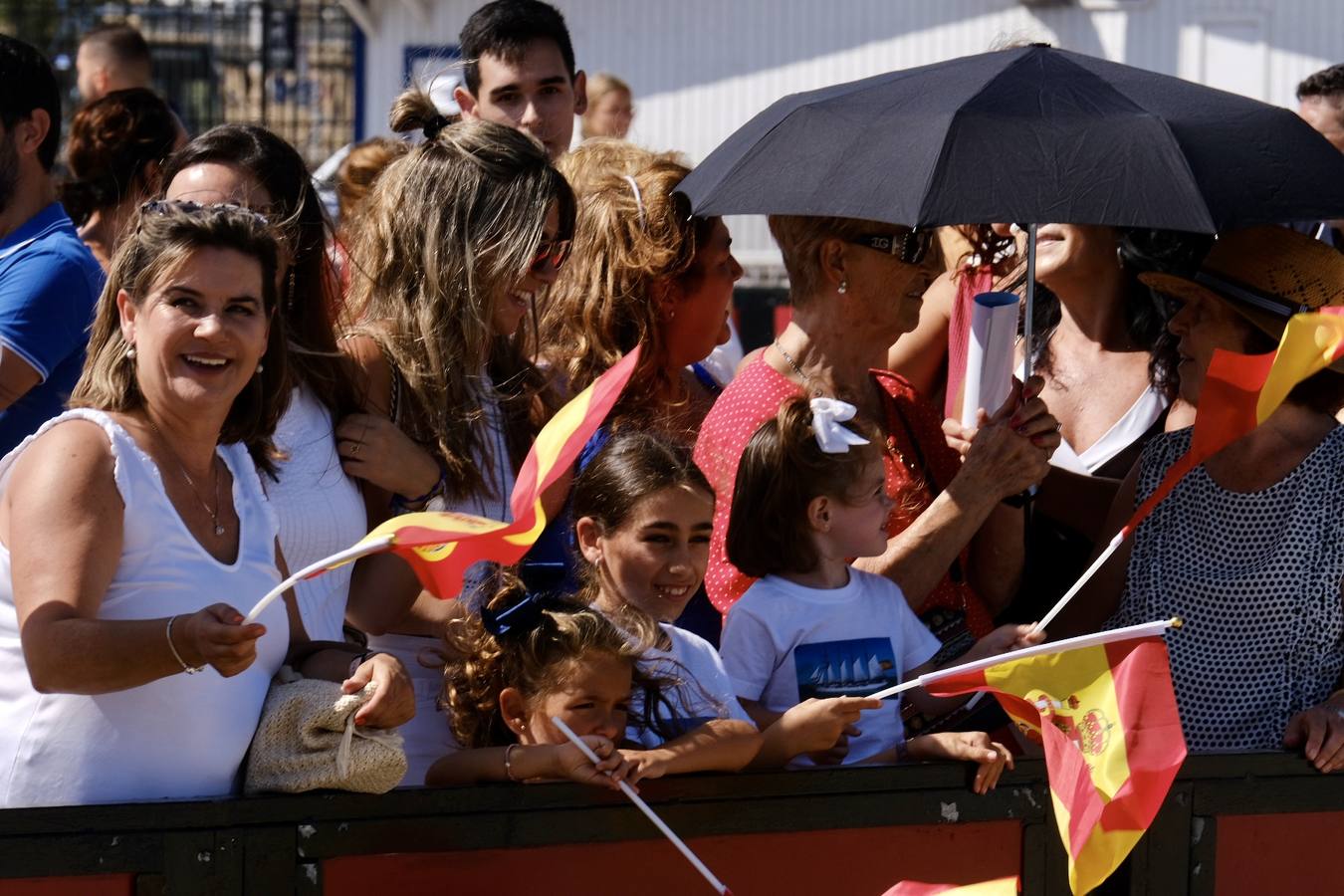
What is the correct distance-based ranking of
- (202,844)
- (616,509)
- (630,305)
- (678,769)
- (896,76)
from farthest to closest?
(630,305) < (896,76) < (616,509) < (678,769) < (202,844)

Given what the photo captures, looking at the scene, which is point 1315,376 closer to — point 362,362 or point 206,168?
point 362,362

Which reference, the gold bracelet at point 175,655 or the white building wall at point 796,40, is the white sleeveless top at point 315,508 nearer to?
the gold bracelet at point 175,655

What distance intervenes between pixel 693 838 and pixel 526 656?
406 mm

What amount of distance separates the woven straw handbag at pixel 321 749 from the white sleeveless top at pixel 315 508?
0.32 meters

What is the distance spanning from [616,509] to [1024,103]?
1.06 m

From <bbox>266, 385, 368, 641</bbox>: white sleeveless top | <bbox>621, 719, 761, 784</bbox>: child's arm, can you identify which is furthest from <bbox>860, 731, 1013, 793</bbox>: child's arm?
<bbox>266, 385, 368, 641</bbox>: white sleeveless top

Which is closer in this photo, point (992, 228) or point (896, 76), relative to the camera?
point (896, 76)

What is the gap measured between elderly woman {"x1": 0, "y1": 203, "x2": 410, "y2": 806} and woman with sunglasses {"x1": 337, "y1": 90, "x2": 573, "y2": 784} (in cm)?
37

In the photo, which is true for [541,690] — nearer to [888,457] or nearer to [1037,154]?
[888,457]

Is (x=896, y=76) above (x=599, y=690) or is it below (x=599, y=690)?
above

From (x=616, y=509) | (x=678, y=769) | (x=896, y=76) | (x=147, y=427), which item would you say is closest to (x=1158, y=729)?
(x=678, y=769)

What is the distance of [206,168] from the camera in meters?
3.35

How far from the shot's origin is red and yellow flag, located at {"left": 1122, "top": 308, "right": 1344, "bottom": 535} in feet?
10.5

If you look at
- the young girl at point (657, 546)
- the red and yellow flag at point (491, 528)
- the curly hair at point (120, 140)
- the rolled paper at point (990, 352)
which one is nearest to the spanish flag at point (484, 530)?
the red and yellow flag at point (491, 528)
